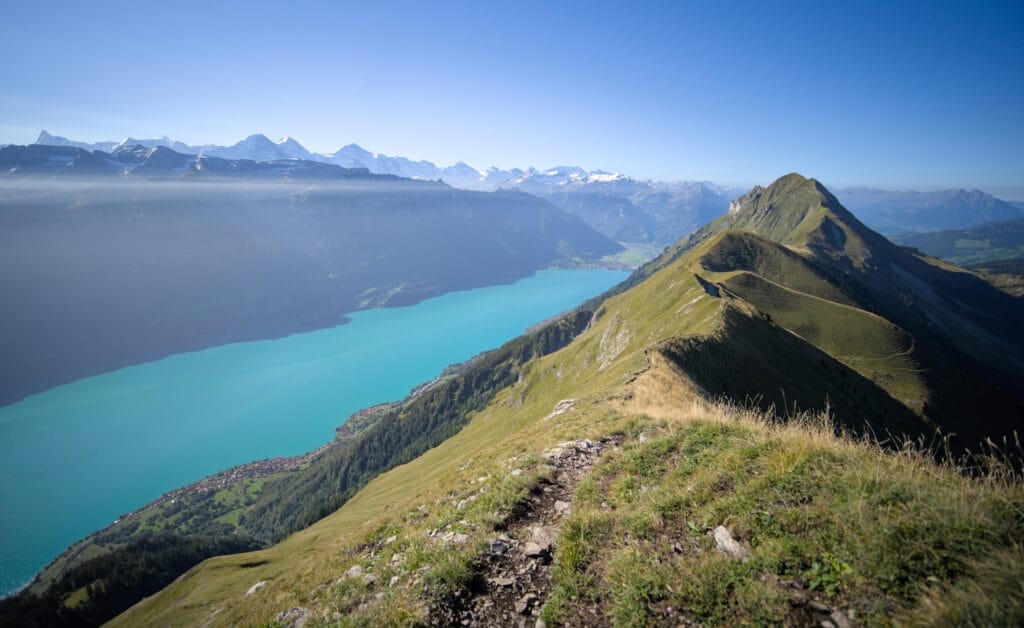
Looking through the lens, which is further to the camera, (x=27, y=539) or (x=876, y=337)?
(x=27, y=539)

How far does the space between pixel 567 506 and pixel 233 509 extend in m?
180

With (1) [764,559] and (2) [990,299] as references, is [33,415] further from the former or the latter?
(2) [990,299]

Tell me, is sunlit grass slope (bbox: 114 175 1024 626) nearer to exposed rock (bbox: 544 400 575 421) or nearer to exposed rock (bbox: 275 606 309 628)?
exposed rock (bbox: 275 606 309 628)

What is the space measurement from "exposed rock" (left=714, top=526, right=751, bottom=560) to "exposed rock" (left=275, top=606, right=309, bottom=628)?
9.16 metres

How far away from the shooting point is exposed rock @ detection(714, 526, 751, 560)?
240 inches

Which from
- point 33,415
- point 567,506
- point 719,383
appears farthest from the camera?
point 33,415

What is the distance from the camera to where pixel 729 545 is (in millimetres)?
6301

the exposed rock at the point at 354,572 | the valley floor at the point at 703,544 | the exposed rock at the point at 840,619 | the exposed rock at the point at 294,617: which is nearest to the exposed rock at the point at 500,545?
the valley floor at the point at 703,544

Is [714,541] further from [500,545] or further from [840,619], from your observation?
[500,545]

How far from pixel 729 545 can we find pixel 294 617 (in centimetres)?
1043

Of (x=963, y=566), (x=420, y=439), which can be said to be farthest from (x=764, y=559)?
(x=420, y=439)

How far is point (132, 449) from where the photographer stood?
168 meters

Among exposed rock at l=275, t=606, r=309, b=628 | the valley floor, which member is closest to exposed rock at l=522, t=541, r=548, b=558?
the valley floor

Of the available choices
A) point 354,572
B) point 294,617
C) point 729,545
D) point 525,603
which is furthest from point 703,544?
point 294,617
